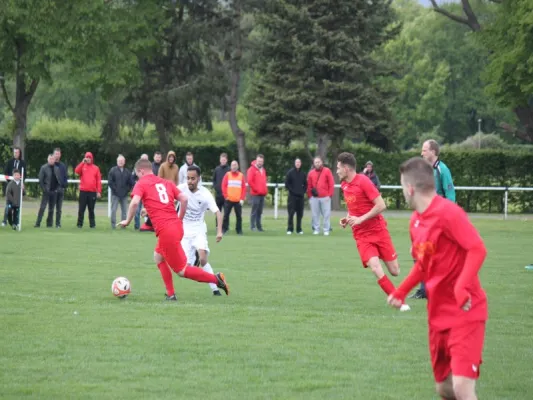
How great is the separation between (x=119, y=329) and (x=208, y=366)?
7.09 ft

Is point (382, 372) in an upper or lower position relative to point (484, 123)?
lower

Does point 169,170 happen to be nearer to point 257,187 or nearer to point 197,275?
point 257,187

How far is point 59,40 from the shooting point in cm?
4241

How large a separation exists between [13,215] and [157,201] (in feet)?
52.0

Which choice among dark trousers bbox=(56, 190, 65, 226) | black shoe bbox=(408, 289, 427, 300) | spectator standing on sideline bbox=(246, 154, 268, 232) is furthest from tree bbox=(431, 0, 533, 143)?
black shoe bbox=(408, 289, 427, 300)

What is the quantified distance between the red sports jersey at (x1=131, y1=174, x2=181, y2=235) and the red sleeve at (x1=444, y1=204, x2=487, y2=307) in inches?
272

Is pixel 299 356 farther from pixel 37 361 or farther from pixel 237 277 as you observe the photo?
pixel 237 277

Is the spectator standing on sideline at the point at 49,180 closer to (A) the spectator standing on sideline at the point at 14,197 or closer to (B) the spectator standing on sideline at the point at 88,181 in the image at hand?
(B) the spectator standing on sideline at the point at 88,181

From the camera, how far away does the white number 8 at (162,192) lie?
1307cm

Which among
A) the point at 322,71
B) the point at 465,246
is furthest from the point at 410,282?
the point at 322,71

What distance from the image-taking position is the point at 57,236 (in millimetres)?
25578

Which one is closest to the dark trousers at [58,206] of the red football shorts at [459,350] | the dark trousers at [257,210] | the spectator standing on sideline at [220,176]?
the spectator standing on sideline at [220,176]

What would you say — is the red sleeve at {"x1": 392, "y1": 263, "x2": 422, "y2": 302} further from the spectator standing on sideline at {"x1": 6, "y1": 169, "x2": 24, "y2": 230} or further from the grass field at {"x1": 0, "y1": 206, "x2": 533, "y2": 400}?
the spectator standing on sideline at {"x1": 6, "y1": 169, "x2": 24, "y2": 230}

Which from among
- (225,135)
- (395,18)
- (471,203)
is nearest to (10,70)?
(395,18)
